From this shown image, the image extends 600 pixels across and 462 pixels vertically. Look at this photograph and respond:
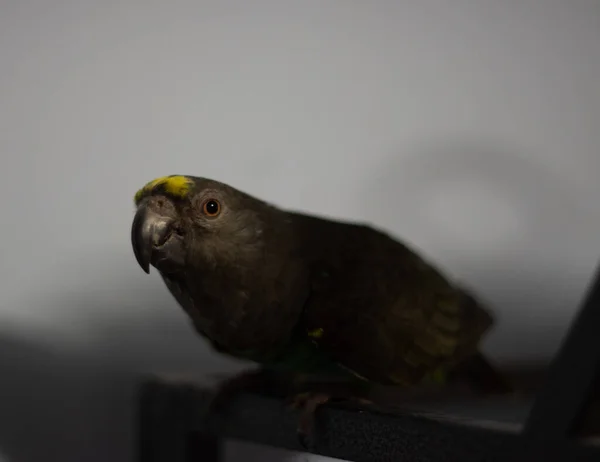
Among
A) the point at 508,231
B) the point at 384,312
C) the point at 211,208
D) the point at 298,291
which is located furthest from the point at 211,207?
the point at 508,231

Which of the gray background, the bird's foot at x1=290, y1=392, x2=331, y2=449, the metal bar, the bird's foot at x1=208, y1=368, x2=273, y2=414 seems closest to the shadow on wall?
the gray background

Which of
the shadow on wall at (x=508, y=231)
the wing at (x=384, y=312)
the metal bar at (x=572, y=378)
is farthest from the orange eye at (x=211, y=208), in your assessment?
the shadow on wall at (x=508, y=231)

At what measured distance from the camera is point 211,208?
0.76 meters

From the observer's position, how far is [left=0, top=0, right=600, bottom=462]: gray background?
1014 millimetres

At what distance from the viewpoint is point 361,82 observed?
1.21 meters

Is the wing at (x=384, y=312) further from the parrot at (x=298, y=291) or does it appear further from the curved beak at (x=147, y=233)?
the curved beak at (x=147, y=233)

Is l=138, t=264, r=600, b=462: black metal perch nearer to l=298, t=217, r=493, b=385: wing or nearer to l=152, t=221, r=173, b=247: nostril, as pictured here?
l=298, t=217, r=493, b=385: wing

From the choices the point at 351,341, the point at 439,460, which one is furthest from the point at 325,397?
the point at 439,460

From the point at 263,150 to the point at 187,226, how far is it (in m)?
0.42

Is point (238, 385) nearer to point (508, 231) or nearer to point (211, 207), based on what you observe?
point (211, 207)

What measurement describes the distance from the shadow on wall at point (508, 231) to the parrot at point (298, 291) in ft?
1.20

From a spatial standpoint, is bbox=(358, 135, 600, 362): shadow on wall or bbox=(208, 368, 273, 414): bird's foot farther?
bbox=(358, 135, 600, 362): shadow on wall

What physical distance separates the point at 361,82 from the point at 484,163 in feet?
1.01

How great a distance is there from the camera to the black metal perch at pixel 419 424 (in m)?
0.46
